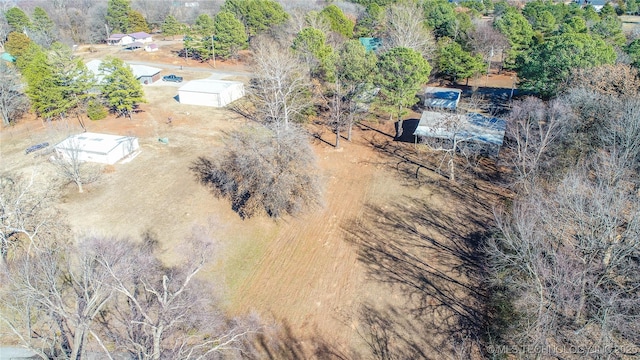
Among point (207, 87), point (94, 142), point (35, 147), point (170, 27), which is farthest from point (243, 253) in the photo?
point (170, 27)

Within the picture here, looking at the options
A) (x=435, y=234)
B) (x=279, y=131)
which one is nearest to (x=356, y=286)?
(x=435, y=234)

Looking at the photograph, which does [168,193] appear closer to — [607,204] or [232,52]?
[607,204]

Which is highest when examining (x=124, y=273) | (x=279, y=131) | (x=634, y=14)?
(x=634, y=14)

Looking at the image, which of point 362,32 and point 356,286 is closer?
point 356,286

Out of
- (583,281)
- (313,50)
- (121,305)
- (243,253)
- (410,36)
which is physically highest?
(410,36)

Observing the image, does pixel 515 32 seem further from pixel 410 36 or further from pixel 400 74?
pixel 400 74
